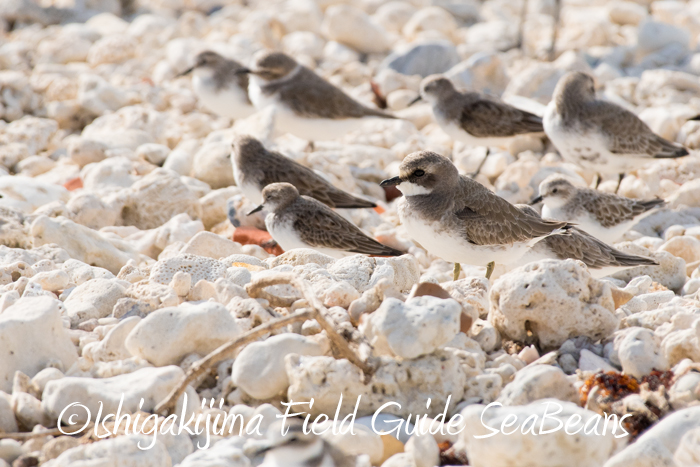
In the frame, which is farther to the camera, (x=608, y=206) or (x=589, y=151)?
(x=589, y=151)

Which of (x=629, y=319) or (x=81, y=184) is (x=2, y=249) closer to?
(x=81, y=184)

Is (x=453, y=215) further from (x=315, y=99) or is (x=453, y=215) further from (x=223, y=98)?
(x=223, y=98)

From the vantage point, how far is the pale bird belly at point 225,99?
1091cm

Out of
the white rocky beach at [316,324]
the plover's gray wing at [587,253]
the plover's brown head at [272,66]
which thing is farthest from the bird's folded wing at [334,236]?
the plover's brown head at [272,66]

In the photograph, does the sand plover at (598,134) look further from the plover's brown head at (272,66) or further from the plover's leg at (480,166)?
the plover's brown head at (272,66)

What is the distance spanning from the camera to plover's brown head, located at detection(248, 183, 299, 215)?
6.58m

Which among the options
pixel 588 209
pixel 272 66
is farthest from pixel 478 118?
pixel 272 66

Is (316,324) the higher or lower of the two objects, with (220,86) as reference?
higher

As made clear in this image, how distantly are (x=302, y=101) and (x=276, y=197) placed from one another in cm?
339

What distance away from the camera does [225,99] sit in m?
11.0

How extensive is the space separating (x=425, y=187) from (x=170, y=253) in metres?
2.08

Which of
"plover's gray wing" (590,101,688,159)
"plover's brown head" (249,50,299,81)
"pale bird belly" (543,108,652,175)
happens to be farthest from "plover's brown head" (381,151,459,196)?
"plover's brown head" (249,50,299,81)

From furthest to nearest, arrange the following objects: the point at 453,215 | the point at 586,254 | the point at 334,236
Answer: the point at 334,236 < the point at 586,254 < the point at 453,215

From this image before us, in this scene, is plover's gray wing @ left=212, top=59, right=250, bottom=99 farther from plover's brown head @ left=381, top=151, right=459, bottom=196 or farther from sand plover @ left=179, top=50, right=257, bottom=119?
plover's brown head @ left=381, top=151, right=459, bottom=196
